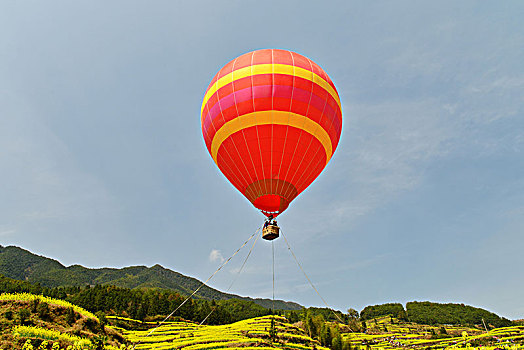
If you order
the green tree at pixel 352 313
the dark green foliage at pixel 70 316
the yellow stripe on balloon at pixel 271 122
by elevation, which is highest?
the green tree at pixel 352 313

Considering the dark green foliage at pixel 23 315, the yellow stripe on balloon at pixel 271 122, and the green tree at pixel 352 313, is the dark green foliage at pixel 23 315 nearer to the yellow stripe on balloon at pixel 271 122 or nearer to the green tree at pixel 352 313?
the yellow stripe on balloon at pixel 271 122

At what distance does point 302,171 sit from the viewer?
1566cm

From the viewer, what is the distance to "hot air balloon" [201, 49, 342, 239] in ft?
46.8

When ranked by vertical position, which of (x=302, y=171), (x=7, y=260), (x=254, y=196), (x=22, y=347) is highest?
(x=7, y=260)

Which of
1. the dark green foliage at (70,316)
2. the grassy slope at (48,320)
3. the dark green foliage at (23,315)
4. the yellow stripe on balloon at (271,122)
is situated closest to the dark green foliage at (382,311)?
the grassy slope at (48,320)

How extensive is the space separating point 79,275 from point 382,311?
149 m

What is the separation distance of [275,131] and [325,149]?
3259 millimetres

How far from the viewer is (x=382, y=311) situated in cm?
Answer: 12375

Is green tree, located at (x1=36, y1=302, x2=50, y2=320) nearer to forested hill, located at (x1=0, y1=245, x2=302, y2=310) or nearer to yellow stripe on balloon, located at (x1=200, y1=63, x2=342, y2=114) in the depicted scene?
yellow stripe on balloon, located at (x1=200, y1=63, x2=342, y2=114)

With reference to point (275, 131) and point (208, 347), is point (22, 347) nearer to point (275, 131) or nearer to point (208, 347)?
point (275, 131)

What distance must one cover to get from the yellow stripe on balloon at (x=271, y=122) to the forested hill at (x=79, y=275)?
155 meters

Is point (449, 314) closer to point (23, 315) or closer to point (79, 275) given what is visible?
point (23, 315)

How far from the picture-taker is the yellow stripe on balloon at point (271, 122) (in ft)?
46.5

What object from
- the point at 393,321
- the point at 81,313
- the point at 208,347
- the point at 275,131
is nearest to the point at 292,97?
the point at 275,131
